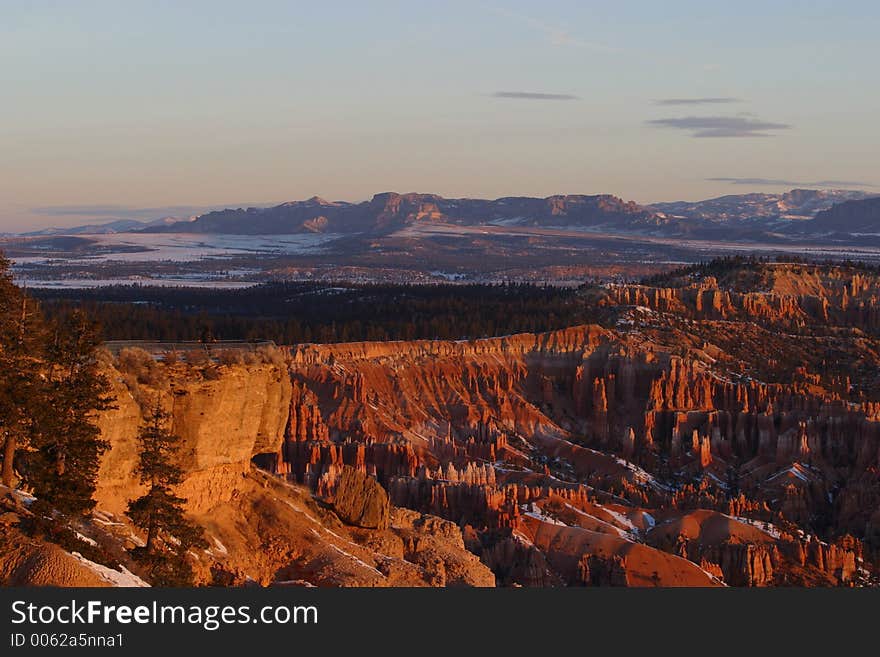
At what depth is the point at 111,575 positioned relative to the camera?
97.6ft

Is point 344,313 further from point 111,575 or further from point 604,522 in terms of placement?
point 111,575

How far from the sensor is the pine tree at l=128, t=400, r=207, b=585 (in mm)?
33000

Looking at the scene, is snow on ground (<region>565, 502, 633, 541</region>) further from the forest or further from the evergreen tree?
the evergreen tree

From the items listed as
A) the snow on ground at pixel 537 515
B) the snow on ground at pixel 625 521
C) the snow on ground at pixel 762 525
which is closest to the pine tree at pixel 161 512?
the snow on ground at pixel 537 515

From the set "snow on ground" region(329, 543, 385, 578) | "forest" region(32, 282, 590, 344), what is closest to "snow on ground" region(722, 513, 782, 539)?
"forest" region(32, 282, 590, 344)

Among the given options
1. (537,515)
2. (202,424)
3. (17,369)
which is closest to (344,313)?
(537,515)

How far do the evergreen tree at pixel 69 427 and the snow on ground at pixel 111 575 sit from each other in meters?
1.84

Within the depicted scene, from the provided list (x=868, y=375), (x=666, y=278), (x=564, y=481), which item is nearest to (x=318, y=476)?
(x=564, y=481)

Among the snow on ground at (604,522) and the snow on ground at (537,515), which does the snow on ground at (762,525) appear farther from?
the snow on ground at (537,515)

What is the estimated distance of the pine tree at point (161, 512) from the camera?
33.0 meters

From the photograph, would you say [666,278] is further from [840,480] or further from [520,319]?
[840,480]

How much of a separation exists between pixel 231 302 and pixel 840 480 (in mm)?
88217

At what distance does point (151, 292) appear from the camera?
184m

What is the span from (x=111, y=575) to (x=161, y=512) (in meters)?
4.47
